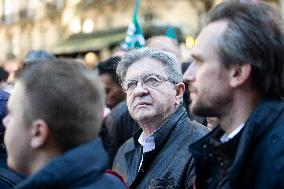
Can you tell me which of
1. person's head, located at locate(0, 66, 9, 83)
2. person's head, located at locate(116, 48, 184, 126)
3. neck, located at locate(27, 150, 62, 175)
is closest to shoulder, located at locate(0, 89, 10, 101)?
person's head, located at locate(116, 48, 184, 126)

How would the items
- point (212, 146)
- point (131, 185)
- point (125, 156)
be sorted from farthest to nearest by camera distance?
point (125, 156) < point (131, 185) < point (212, 146)

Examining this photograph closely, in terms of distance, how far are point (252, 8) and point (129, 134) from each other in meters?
3.21

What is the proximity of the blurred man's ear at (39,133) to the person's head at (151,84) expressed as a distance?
5.01 ft

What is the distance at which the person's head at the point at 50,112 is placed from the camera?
2.58 m

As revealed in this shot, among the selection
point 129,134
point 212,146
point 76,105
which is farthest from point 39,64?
point 129,134

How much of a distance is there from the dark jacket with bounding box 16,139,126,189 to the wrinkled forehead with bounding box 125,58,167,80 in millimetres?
1543

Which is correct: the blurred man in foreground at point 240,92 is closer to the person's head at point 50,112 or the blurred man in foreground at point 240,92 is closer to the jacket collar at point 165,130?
the person's head at point 50,112

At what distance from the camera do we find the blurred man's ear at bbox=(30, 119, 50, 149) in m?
2.59

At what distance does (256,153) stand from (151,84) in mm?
1667

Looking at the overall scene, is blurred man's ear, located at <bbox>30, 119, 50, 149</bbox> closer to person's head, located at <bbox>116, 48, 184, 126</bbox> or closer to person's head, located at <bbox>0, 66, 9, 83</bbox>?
person's head, located at <bbox>116, 48, 184, 126</bbox>

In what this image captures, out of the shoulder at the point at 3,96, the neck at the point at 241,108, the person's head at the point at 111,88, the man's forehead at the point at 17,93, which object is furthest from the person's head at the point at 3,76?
the neck at the point at 241,108

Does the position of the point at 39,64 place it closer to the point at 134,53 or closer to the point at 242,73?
the point at 242,73

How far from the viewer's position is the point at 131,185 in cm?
396

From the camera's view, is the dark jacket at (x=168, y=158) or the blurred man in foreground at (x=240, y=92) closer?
the blurred man in foreground at (x=240, y=92)
